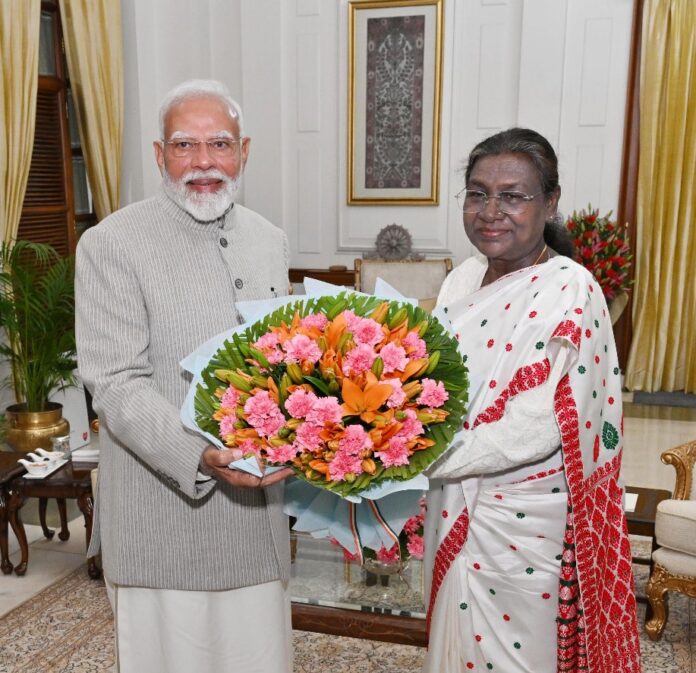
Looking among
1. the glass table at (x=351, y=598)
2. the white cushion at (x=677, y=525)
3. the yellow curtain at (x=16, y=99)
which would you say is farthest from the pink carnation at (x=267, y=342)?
the yellow curtain at (x=16, y=99)

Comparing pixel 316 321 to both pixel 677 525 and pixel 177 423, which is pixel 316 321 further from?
pixel 677 525

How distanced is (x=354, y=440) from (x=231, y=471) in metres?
0.35

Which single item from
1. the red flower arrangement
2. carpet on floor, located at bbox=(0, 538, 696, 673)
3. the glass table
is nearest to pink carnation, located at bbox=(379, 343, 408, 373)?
the glass table

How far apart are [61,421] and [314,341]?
3816mm

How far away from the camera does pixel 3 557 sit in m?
3.62

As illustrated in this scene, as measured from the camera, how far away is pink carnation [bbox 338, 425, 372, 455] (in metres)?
1.27

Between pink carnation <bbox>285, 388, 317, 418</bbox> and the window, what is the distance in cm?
470

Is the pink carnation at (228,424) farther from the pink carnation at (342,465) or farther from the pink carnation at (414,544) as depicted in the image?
the pink carnation at (414,544)

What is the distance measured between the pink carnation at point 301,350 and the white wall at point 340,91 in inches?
209

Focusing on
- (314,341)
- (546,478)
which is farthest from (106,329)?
(546,478)

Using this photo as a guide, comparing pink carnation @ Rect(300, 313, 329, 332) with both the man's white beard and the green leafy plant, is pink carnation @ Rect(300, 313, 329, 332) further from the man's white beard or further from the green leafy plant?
the green leafy plant

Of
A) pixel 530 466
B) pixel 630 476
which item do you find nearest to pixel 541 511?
pixel 530 466

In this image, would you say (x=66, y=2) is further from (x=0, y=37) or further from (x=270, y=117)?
(x=270, y=117)

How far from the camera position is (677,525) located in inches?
116
